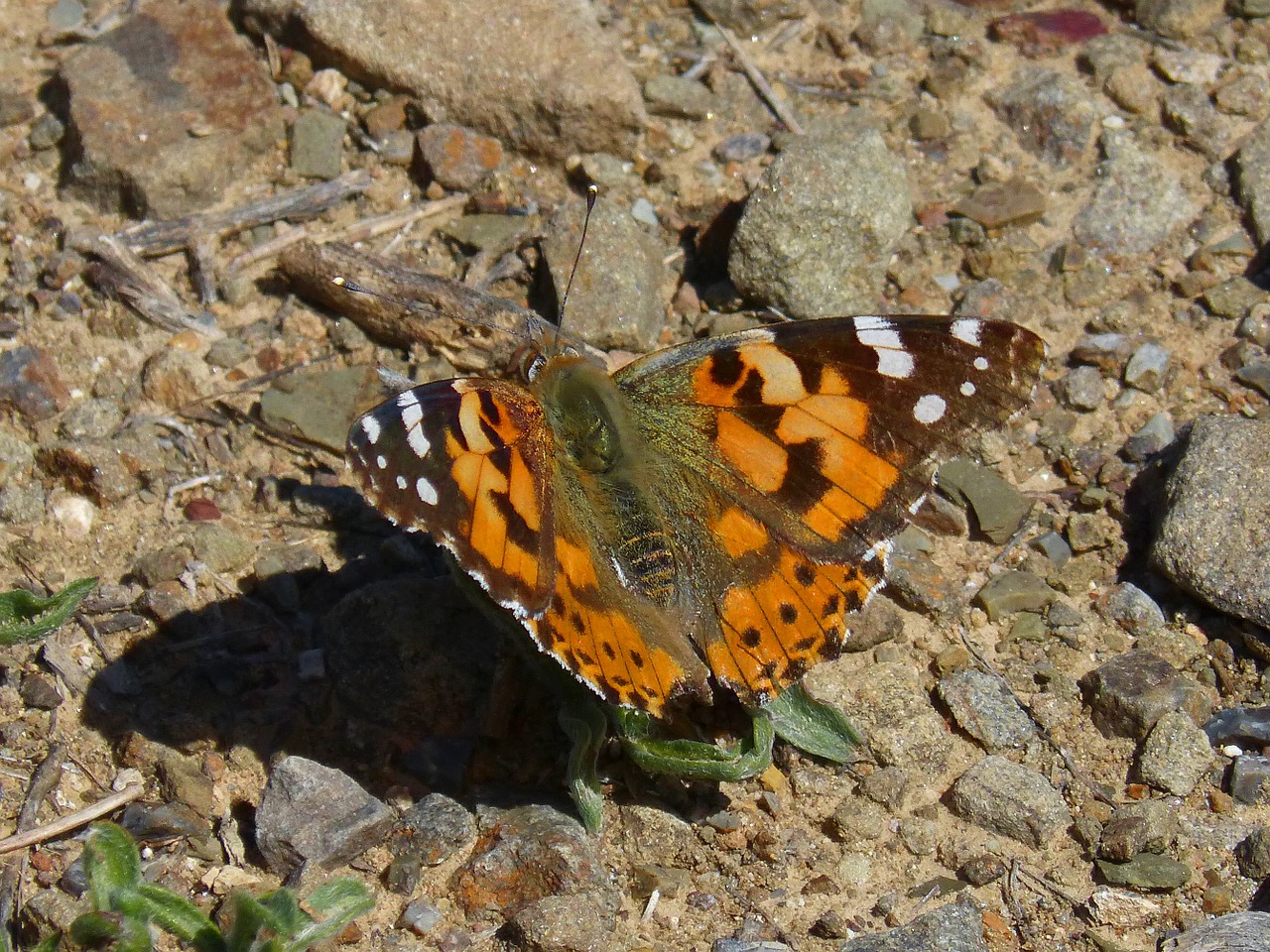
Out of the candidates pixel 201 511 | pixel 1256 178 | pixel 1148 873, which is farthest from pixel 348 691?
pixel 1256 178

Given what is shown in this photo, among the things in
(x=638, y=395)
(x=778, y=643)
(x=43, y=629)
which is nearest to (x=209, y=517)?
(x=43, y=629)

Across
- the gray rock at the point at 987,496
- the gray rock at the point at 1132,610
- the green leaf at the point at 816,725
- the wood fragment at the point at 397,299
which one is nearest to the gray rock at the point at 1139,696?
the gray rock at the point at 1132,610

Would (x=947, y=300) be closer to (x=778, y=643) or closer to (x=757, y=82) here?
(x=757, y=82)

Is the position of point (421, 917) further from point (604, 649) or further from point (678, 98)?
point (678, 98)

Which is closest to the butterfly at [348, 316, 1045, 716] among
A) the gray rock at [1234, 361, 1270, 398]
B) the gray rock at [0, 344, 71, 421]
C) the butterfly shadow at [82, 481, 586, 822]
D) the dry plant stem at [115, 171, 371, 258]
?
the butterfly shadow at [82, 481, 586, 822]

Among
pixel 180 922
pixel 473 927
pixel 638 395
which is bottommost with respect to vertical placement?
pixel 473 927

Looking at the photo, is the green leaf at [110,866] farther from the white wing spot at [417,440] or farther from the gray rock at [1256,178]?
the gray rock at [1256,178]

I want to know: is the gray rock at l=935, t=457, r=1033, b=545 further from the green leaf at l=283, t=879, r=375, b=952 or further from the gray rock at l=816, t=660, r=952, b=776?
the green leaf at l=283, t=879, r=375, b=952
